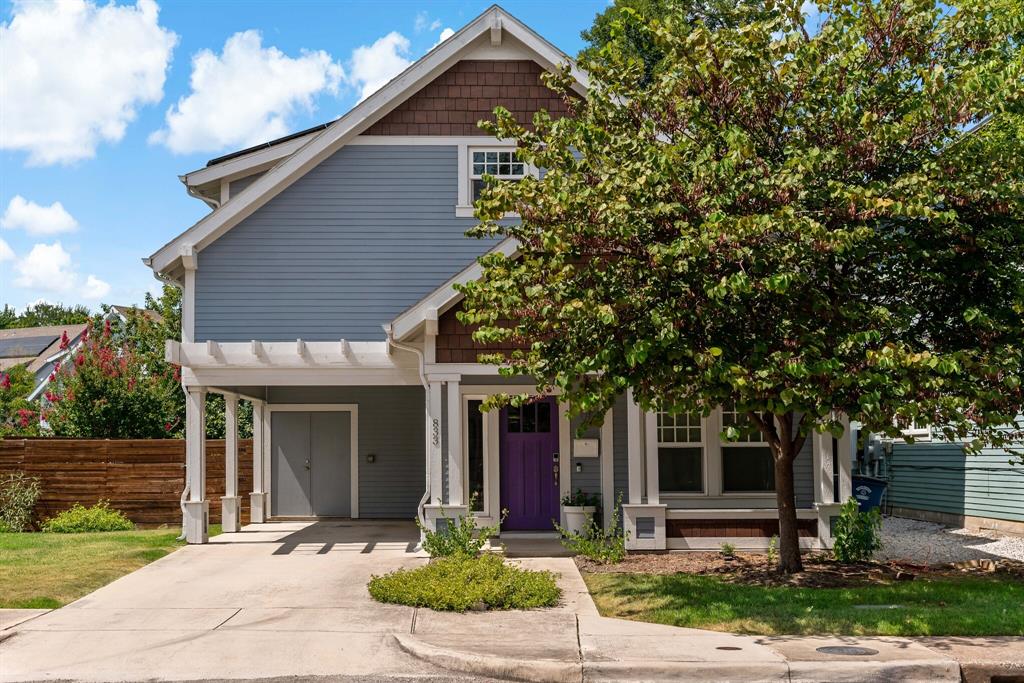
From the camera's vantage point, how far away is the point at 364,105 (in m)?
17.1

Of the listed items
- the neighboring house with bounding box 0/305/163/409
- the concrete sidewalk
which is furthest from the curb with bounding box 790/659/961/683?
the neighboring house with bounding box 0/305/163/409

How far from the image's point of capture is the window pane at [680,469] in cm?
1554

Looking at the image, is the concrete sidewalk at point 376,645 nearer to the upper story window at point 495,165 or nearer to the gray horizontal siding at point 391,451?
the upper story window at point 495,165

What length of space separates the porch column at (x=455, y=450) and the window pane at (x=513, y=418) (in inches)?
73.2

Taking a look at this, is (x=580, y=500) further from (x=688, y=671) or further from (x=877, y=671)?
(x=877, y=671)

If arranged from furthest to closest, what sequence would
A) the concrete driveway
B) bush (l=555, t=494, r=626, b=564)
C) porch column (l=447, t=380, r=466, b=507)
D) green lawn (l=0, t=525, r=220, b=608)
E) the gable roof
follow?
1. the gable roof
2. porch column (l=447, t=380, r=466, b=507)
3. bush (l=555, t=494, r=626, b=564)
4. green lawn (l=0, t=525, r=220, b=608)
5. the concrete driveway

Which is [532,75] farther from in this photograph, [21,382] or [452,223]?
[21,382]

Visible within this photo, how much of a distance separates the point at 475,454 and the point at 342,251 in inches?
158

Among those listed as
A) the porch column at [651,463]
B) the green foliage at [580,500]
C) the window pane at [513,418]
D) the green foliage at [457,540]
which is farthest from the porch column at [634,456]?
the window pane at [513,418]

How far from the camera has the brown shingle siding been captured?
17422 mm

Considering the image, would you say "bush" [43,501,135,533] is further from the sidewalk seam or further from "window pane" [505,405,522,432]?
the sidewalk seam

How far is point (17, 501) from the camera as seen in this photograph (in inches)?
727

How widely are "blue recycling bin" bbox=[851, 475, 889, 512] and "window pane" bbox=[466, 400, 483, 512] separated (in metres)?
7.35

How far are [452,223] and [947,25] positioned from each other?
8.50 metres
